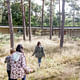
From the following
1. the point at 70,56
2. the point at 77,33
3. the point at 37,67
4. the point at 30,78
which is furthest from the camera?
the point at 77,33

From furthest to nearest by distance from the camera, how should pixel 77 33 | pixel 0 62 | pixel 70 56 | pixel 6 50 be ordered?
pixel 77 33, pixel 6 50, pixel 70 56, pixel 0 62

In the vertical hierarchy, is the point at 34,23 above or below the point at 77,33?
above

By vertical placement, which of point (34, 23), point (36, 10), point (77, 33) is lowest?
point (77, 33)

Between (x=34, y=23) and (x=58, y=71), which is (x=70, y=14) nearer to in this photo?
(x=34, y=23)

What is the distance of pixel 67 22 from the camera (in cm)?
5994

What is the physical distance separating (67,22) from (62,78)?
54550 mm

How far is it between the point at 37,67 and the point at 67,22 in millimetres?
53150

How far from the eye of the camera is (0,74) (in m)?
7.43

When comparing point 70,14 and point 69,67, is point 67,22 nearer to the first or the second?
point 70,14

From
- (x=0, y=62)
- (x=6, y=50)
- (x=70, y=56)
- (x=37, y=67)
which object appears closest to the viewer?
(x=37, y=67)

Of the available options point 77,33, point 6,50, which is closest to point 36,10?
point 77,33

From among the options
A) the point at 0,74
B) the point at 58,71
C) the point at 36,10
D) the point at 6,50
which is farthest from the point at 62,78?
the point at 36,10

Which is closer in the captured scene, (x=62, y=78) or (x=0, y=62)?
(x=62, y=78)

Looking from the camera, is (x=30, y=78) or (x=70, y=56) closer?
(x=30, y=78)
